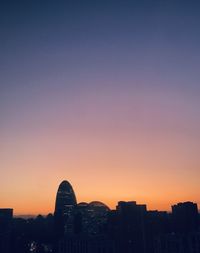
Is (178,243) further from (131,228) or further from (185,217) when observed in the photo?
(185,217)

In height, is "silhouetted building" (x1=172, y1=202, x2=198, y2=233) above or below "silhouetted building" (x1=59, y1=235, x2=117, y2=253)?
above

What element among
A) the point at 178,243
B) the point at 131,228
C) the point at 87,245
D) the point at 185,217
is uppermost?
the point at 185,217

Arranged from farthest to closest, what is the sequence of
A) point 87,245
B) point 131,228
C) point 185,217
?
point 185,217 < point 87,245 < point 131,228

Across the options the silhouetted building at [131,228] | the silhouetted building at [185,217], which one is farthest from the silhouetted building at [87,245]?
the silhouetted building at [185,217]

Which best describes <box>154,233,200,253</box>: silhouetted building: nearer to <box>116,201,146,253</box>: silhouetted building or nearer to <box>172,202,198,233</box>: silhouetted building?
<box>116,201,146,253</box>: silhouetted building

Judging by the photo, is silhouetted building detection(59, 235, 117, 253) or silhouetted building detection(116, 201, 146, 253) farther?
silhouetted building detection(59, 235, 117, 253)

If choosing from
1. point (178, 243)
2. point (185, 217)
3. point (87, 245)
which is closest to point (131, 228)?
point (87, 245)

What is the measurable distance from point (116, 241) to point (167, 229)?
130ft

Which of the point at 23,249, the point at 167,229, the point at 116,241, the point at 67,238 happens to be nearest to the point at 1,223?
the point at 23,249

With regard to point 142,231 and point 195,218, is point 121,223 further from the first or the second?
point 195,218

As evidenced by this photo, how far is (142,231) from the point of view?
463ft

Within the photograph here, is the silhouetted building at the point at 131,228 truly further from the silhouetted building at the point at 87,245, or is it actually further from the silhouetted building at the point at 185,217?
the silhouetted building at the point at 185,217

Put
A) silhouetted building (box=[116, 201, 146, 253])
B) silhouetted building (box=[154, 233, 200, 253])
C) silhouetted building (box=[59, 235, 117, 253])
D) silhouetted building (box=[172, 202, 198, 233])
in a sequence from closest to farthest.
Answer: silhouetted building (box=[154, 233, 200, 253]), silhouetted building (box=[116, 201, 146, 253]), silhouetted building (box=[59, 235, 117, 253]), silhouetted building (box=[172, 202, 198, 233])

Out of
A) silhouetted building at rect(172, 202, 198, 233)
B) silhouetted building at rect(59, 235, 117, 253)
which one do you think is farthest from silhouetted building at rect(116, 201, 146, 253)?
silhouetted building at rect(172, 202, 198, 233)
